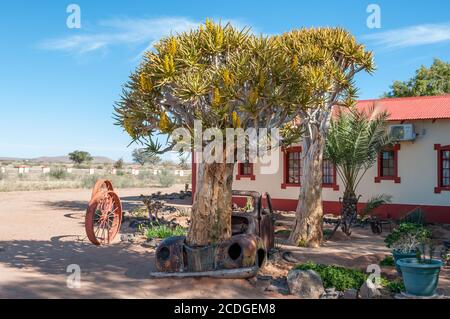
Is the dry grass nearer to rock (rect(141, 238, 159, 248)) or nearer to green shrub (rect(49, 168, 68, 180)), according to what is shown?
green shrub (rect(49, 168, 68, 180))

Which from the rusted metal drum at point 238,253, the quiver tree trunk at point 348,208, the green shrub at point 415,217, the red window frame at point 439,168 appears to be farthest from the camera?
the red window frame at point 439,168

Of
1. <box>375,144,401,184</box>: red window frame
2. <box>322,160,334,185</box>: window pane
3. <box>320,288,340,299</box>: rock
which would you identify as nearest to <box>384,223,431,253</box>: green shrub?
<box>320,288,340,299</box>: rock

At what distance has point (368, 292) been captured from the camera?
7.48 meters

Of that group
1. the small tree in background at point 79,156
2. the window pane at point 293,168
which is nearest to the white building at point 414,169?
the window pane at point 293,168

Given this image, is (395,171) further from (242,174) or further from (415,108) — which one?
(242,174)

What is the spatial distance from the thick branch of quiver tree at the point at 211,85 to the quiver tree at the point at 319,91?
2310mm

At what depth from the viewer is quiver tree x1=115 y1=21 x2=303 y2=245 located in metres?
7.87

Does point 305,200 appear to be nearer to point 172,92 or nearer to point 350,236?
point 350,236

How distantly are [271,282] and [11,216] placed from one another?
13.5 meters

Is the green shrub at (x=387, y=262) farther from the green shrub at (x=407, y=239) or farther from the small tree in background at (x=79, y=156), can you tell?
the small tree in background at (x=79, y=156)

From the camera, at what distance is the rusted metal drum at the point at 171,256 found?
8.30 m

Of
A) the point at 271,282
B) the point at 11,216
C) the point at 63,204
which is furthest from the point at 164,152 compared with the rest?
the point at 63,204

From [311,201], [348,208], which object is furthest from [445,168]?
[311,201]

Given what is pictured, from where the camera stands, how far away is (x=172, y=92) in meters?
8.33
